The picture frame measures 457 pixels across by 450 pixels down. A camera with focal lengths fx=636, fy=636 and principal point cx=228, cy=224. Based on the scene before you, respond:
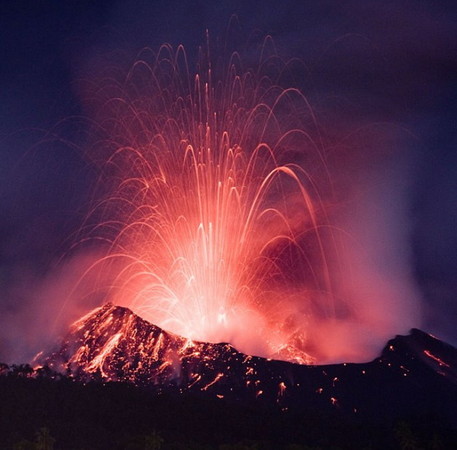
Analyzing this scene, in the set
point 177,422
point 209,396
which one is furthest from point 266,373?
point 177,422

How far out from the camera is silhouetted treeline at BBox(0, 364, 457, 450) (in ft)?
259

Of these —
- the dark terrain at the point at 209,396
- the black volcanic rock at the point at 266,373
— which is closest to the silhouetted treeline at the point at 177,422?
the dark terrain at the point at 209,396

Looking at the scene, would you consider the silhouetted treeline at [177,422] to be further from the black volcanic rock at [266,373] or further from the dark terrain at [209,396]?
the black volcanic rock at [266,373]

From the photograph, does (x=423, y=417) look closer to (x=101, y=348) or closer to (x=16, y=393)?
(x=16, y=393)

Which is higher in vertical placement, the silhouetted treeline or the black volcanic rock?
the black volcanic rock

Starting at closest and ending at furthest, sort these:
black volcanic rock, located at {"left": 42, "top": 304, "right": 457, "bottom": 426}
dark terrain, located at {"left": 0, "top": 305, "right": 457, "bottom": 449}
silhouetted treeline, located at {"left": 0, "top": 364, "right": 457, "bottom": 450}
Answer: silhouetted treeline, located at {"left": 0, "top": 364, "right": 457, "bottom": 450}, dark terrain, located at {"left": 0, "top": 305, "right": 457, "bottom": 449}, black volcanic rock, located at {"left": 42, "top": 304, "right": 457, "bottom": 426}

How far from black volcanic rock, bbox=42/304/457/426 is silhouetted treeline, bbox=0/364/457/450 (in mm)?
19390

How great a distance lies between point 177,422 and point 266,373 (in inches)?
1523

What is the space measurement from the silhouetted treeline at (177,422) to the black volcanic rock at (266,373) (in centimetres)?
1939

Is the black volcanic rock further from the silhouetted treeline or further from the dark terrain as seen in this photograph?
the silhouetted treeline

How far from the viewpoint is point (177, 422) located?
93312 millimetres

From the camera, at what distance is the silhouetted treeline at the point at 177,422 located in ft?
259

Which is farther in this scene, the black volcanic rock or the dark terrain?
the black volcanic rock

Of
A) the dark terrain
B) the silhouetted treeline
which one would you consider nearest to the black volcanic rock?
the dark terrain
